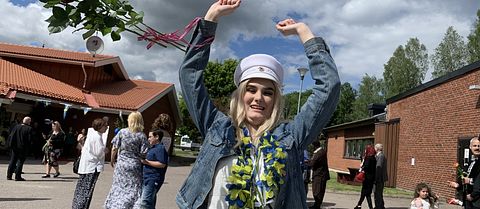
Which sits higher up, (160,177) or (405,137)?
(405,137)

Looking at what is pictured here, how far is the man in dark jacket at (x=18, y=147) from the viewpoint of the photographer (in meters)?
12.2

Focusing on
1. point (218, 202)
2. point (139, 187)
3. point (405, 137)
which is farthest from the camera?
point (405, 137)

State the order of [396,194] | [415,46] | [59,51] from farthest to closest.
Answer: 1. [415,46]
2. [59,51]
3. [396,194]

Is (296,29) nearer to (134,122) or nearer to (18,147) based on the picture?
(134,122)

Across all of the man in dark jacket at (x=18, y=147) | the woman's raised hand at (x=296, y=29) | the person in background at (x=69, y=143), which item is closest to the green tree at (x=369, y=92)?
the person in background at (x=69, y=143)

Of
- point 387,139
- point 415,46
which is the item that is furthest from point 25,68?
point 415,46

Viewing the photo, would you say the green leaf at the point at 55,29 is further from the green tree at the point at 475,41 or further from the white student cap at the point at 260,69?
the green tree at the point at 475,41

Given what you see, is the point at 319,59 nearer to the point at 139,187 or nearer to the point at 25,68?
the point at 139,187

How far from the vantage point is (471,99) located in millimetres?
14883

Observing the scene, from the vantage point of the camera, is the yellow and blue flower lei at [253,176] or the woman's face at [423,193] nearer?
the yellow and blue flower lei at [253,176]

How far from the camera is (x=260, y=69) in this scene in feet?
7.01

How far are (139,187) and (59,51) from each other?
23640 millimetres

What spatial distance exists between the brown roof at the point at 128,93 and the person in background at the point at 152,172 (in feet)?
55.2

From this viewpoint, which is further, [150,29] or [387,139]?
[387,139]
